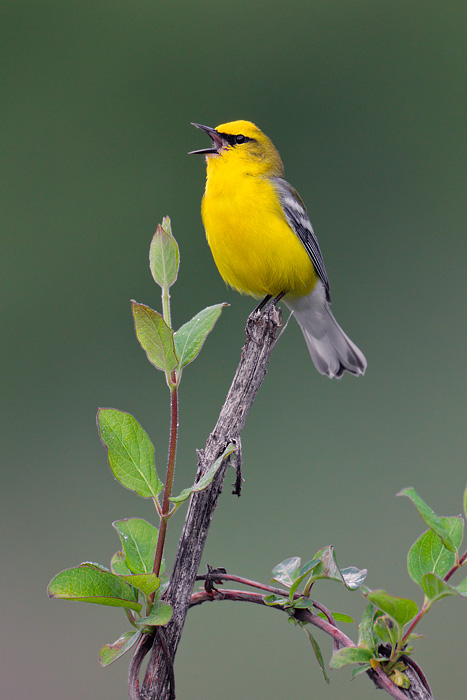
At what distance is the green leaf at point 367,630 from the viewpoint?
745 millimetres

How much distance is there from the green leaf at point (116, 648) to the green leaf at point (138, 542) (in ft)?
0.24

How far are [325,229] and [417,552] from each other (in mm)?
5073

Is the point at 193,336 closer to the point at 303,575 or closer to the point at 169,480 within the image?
the point at 169,480

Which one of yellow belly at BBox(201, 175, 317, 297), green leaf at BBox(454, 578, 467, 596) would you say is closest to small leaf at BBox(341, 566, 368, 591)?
A: green leaf at BBox(454, 578, 467, 596)

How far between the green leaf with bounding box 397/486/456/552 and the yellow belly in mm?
2146

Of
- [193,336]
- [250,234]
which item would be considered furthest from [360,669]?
[250,234]

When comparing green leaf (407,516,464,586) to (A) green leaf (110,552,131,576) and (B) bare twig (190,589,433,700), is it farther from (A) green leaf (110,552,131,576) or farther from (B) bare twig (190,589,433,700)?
(A) green leaf (110,552,131,576)

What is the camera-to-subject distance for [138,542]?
2.72 feet

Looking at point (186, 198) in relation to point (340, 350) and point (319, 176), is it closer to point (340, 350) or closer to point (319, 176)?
point (319, 176)

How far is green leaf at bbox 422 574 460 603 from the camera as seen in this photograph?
0.66m

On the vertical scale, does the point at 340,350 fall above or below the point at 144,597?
below

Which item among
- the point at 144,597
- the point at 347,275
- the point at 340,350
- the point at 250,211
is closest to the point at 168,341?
the point at 144,597

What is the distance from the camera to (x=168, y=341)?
768 mm

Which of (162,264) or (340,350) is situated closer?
(162,264)
